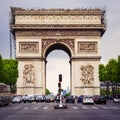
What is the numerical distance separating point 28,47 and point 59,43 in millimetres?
6061

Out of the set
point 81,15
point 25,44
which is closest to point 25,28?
point 25,44

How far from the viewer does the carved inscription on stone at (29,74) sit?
388 feet

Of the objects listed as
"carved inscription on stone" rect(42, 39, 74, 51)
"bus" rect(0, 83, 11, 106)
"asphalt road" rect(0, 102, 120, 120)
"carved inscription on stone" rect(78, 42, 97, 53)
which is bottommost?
"asphalt road" rect(0, 102, 120, 120)

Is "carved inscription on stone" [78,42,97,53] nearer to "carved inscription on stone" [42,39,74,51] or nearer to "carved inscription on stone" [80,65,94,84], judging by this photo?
"carved inscription on stone" [42,39,74,51]

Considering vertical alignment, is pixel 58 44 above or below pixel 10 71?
above

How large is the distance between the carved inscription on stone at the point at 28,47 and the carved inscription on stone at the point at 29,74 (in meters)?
2.94

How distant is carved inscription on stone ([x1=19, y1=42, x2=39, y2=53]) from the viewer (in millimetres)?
118875

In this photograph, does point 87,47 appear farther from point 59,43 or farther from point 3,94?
point 3,94

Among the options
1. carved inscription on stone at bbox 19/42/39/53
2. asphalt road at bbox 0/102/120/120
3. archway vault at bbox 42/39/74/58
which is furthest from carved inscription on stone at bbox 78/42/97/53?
asphalt road at bbox 0/102/120/120

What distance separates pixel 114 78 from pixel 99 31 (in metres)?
9.62

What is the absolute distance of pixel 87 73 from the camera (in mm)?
118688

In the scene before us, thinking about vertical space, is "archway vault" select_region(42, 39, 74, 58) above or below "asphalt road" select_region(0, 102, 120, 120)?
above

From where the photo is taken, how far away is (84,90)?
118 metres

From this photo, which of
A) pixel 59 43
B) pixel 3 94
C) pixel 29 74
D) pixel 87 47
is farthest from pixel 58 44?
pixel 3 94
